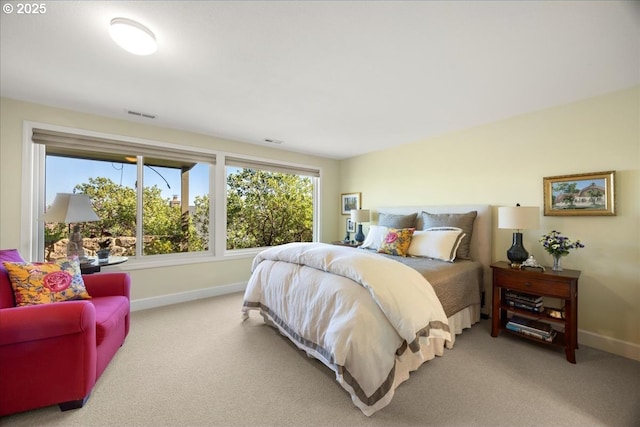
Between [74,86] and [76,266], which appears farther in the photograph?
[74,86]

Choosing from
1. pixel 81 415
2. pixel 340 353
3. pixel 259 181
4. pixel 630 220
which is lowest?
pixel 81 415

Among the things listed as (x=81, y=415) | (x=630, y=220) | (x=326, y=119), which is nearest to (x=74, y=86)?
(x=326, y=119)

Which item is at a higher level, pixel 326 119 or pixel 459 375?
pixel 326 119

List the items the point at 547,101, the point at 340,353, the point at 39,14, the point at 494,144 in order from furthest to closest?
the point at 494,144 → the point at 547,101 → the point at 340,353 → the point at 39,14

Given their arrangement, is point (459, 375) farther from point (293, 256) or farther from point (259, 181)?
point (259, 181)

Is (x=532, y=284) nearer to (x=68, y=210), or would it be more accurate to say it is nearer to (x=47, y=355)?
(x=47, y=355)

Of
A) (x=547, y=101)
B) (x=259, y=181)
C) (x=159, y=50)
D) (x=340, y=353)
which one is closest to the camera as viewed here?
(x=340, y=353)

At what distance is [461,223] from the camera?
9.78ft

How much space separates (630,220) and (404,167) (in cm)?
235

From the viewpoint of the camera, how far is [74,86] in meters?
2.26

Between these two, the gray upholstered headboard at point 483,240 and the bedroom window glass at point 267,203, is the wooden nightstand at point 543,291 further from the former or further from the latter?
the bedroom window glass at point 267,203

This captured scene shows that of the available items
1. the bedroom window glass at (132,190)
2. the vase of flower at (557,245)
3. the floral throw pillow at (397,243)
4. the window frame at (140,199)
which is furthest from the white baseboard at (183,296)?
the vase of flower at (557,245)

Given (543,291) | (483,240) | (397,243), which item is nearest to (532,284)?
(543,291)

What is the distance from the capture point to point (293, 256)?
238 cm
